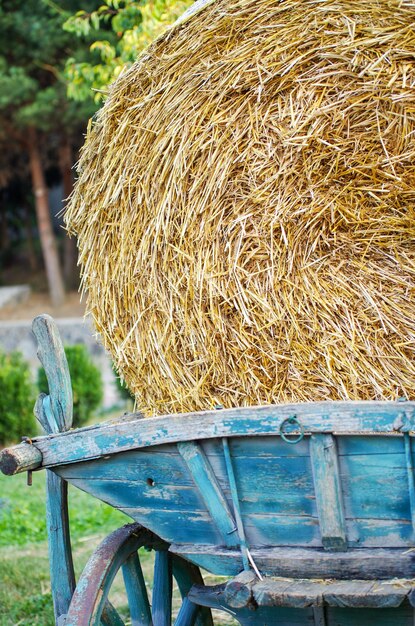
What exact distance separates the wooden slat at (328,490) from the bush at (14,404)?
736cm

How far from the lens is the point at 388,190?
Result: 2773mm

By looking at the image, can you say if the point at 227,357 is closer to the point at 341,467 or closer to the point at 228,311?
the point at 228,311

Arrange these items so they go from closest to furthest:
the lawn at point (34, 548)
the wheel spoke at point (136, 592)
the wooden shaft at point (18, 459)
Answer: the wooden shaft at point (18, 459) → the wheel spoke at point (136, 592) → the lawn at point (34, 548)

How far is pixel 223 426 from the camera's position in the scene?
2430mm

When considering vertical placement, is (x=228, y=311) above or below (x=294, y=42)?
below

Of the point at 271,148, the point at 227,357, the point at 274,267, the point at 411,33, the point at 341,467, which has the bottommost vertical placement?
the point at 341,467

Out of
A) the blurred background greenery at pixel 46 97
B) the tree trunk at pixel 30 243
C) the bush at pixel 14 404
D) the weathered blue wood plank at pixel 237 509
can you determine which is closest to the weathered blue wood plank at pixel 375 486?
the weathered blue wood plank at pixel 237 509

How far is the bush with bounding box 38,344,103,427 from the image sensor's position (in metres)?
10.2

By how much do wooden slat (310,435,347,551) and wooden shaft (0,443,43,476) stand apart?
0.93 meters

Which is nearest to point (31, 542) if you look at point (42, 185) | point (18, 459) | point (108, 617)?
point (108, 617)

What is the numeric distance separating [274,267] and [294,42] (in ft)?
2.48

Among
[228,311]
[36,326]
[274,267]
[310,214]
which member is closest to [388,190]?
[310,214]

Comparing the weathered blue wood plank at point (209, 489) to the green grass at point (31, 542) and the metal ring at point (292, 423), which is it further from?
the green grass at point (31, 542)

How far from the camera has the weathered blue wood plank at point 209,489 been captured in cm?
252
